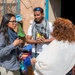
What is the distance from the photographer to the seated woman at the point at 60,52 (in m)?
4.28

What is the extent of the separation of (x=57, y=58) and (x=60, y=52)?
0.09 metres

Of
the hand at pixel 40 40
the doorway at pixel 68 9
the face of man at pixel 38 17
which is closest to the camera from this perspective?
the hand at pixel 40 40

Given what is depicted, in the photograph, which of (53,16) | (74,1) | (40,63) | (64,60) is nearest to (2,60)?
(40,63)

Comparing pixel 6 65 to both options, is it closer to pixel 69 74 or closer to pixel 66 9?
Answer: pixel 69 74

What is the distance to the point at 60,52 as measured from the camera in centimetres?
427

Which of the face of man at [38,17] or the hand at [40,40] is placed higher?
the face of man at [38,17]

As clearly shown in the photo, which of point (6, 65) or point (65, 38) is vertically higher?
point (65, 38)

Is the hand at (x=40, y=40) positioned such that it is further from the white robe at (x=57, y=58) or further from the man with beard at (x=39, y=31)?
the white robe at (x=57, y=58)

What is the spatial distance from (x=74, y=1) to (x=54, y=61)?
13.3 feet

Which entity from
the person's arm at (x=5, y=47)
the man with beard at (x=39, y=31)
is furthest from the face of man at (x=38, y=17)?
the person's arm at (x=5, y=47)

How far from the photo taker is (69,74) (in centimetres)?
447

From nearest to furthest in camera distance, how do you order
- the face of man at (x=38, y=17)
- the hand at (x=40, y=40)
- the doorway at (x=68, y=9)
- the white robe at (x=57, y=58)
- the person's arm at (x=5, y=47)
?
the white robe at (x=57, y=58)
the person's arm at (x=5, y=47)
the hand at (x=40, y=40)
the face of man at (x=38, y=17)
the doorway at (x=68, y=9)

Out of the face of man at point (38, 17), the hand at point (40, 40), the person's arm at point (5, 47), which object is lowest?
the hand at point (40, 40)

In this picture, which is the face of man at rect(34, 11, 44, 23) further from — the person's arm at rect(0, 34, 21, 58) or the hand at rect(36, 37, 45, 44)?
the person's arm at rect(0, 34, 21, 58)
